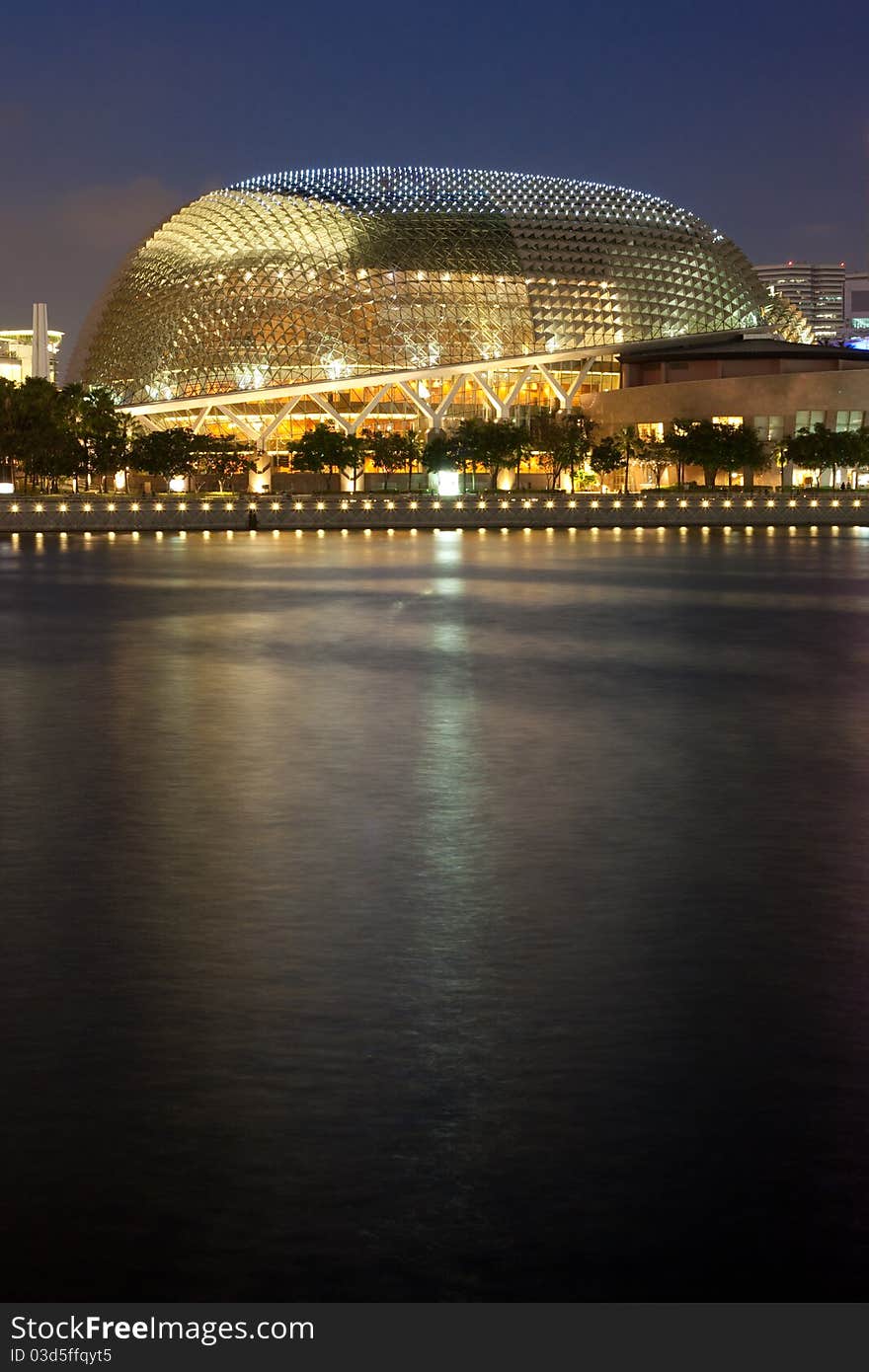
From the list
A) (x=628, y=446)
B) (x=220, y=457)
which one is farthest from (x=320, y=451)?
(x=628, y=446)

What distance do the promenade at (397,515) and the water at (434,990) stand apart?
50828 mm

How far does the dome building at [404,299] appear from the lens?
341ft

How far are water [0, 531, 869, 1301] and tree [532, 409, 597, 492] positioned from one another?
7844 cm

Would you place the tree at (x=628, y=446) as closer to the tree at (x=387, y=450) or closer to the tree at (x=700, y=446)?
the tree at (x=700, y=446)

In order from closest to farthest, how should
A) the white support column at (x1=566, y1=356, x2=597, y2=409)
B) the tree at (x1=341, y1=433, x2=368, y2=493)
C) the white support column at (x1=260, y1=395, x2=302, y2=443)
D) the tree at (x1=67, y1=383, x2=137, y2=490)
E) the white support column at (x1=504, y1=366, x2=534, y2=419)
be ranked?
the tree at (x1=67, y1=383, x2=137, y2=490) → the tree at (x1=341, y1=433, x2=368, y2=493) → the white support column at (x1=260, y1=395, x2=302, y2=443) → the white support column at (x1=504, y1=366, x2=534, y2=419) → the white support column at (x1=566, y1=356, x2=597, y2=409)

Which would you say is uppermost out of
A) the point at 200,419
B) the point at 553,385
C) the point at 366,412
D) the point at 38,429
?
the point at 553,385

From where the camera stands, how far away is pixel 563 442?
9719 centimetres

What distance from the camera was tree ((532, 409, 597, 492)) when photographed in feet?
318

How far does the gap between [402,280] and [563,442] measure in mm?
15500

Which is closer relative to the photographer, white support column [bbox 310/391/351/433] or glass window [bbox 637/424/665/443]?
glass window [bbox 637/424/665/443]

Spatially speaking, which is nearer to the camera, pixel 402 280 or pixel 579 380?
pixel 402 280

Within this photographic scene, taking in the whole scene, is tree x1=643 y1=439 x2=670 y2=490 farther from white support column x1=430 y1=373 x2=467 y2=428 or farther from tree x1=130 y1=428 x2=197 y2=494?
tree x1=130 y1=428 x2=197 y2=494

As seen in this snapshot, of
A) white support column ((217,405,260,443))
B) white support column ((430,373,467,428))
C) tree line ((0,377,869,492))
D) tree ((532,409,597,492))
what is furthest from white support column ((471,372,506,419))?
white support column ((217,405,260,443))

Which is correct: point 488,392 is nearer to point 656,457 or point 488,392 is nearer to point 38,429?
point 656,457
